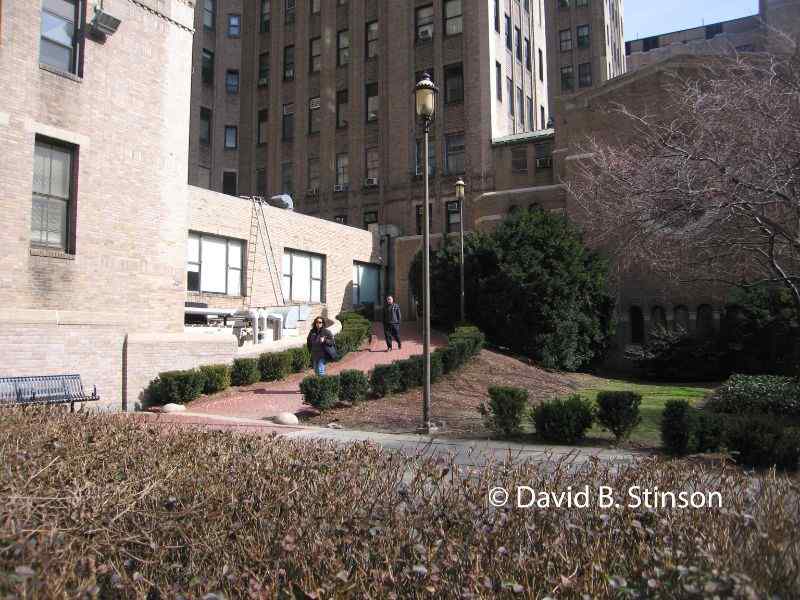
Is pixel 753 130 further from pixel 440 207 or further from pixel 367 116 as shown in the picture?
pixel 367 116

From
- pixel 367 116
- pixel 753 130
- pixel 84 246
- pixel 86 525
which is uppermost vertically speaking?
pixel 367 116

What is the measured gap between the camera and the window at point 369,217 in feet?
118

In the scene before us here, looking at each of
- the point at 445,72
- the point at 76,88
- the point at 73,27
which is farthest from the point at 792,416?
the point at 445,72

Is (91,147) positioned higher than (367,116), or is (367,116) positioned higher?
(367,116)

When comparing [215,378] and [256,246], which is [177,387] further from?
[256,246]

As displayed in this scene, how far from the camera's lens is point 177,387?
14.6m

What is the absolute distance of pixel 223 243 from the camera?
24.0m

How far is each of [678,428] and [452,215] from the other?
25950 millimetres

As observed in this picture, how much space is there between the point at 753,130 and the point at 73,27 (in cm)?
1522

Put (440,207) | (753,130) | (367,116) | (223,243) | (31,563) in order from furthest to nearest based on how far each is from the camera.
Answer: (367,116)
(440,207)
(223,243)
(753,130)
(31,563)

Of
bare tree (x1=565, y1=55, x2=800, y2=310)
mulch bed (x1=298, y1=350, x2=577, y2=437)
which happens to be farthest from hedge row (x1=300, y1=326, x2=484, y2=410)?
bare tree (x1=565, y1=55, x2=800, y2=310)

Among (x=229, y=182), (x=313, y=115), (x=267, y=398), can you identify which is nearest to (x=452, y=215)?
(x=313, y=115)

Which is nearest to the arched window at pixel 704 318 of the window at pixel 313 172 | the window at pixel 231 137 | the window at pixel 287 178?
the window at pixel 313 172

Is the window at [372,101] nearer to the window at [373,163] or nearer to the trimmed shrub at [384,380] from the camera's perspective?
the window at [373,163]
